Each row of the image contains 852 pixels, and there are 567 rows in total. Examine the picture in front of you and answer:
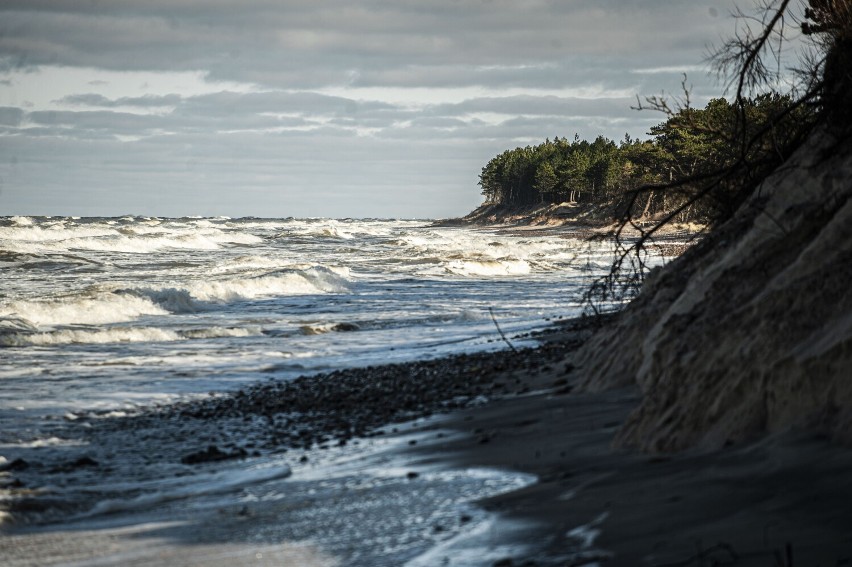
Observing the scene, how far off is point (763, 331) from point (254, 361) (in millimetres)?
12279

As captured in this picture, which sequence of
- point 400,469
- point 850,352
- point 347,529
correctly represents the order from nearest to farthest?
point 850,352 < point 347,529 < point 400,469

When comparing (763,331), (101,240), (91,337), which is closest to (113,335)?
(91,337)

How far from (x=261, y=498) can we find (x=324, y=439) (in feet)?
9.08

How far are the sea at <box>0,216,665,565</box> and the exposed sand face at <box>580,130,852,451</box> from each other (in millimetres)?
1372

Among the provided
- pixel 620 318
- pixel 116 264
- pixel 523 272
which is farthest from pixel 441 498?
pixel 116 264

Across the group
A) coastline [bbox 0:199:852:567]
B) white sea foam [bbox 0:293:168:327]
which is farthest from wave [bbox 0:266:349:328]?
coastline [bbox 0:199:852:567]

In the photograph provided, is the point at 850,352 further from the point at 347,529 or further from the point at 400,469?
the point at 400,469

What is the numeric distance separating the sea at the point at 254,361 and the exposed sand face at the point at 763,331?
1.37m

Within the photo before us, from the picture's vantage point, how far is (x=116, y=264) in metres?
51.9

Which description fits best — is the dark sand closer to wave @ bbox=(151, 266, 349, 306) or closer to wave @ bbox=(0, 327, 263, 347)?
wave @ bbox=(0, 327, 263, 347)

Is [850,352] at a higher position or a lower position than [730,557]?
higher

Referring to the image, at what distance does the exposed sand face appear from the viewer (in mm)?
5105

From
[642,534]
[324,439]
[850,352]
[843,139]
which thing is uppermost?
[843,139]

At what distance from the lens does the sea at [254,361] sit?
6031mm
